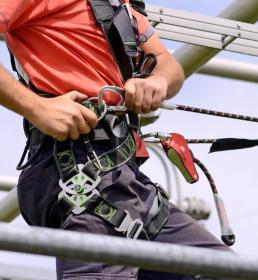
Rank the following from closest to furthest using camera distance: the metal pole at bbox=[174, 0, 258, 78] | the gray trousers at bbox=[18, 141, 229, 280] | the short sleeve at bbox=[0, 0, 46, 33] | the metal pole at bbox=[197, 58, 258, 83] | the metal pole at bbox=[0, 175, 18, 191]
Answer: the gray trousers at bbox=[18, 141, 229, 280] → the short sleeve at bbox=[0, 0, 46, 33] → the metal pole at bbox=[174, 0, 258, 78] → the metal pole at bbox=[197, 58, 258, 83] → the metal pole at bbox=[0, 175, 18, 191]

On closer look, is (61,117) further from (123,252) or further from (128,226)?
(123,252)

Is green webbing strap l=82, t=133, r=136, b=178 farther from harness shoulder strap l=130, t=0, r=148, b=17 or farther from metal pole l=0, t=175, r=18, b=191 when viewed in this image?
metal pole l=0, t=175, r=18, b=191

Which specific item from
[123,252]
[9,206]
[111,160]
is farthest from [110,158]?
[9,206]

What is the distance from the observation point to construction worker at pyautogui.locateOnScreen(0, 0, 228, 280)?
10.2 ft

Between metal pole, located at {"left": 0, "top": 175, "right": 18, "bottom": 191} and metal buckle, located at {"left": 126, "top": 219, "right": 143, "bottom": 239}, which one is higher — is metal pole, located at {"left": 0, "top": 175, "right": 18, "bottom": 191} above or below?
below

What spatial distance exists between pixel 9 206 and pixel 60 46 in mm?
2739

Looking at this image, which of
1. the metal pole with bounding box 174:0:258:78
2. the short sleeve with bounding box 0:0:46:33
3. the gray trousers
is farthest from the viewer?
the metal pole with bounding box 174:0:258:78

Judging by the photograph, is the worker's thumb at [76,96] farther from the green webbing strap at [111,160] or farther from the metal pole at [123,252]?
the metal pole at [123,252]

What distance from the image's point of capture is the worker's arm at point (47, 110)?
10.1ft

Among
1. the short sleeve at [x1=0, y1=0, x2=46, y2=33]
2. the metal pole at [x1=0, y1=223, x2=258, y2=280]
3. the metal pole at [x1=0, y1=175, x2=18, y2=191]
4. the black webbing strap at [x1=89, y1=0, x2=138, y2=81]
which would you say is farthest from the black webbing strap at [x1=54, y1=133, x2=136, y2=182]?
the metal pole at [x1=0, y1=175, x2=18, y2=191]

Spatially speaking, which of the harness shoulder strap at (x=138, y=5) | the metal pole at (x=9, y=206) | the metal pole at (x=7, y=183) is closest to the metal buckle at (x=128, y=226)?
the harness shoulder strap at (x=138, y=5)

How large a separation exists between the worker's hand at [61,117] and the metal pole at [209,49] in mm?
1614

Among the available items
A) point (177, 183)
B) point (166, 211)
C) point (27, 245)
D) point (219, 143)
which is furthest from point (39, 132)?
point (177, 183)

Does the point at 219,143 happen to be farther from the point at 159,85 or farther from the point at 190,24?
the point at 190,24
